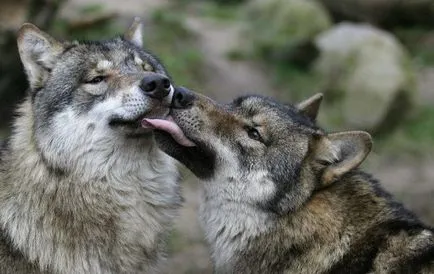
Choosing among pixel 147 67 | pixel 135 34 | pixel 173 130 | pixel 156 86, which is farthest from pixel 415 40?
pixel 173 130

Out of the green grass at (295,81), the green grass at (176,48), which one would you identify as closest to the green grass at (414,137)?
the green grass at (295,81)

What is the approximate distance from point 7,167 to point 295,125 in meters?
2.19

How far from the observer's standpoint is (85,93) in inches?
241

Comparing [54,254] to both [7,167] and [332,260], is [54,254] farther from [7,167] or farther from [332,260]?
[332,260]

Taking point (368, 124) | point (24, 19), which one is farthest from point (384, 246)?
point (368, 124)

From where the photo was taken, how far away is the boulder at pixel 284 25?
15.9m

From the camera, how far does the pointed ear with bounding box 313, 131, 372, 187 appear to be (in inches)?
214

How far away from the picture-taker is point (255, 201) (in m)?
5.67

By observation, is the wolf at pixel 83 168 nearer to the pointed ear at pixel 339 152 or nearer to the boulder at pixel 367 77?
the pointed ear at pixel 339 152

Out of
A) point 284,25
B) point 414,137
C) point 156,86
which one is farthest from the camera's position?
point 284,25

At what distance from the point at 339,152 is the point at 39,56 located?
7.69ft

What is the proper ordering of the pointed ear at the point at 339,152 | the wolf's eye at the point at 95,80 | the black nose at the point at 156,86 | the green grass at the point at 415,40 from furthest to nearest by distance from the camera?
the green grass at the point at 415,40
the wolf's eye at the point at 95,80
the black nose at the point at 156,86
the pointed ear at the point at 339,152

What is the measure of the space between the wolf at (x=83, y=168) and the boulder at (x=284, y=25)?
31.9 ft

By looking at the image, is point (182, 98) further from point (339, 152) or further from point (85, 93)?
point (339, 152)
